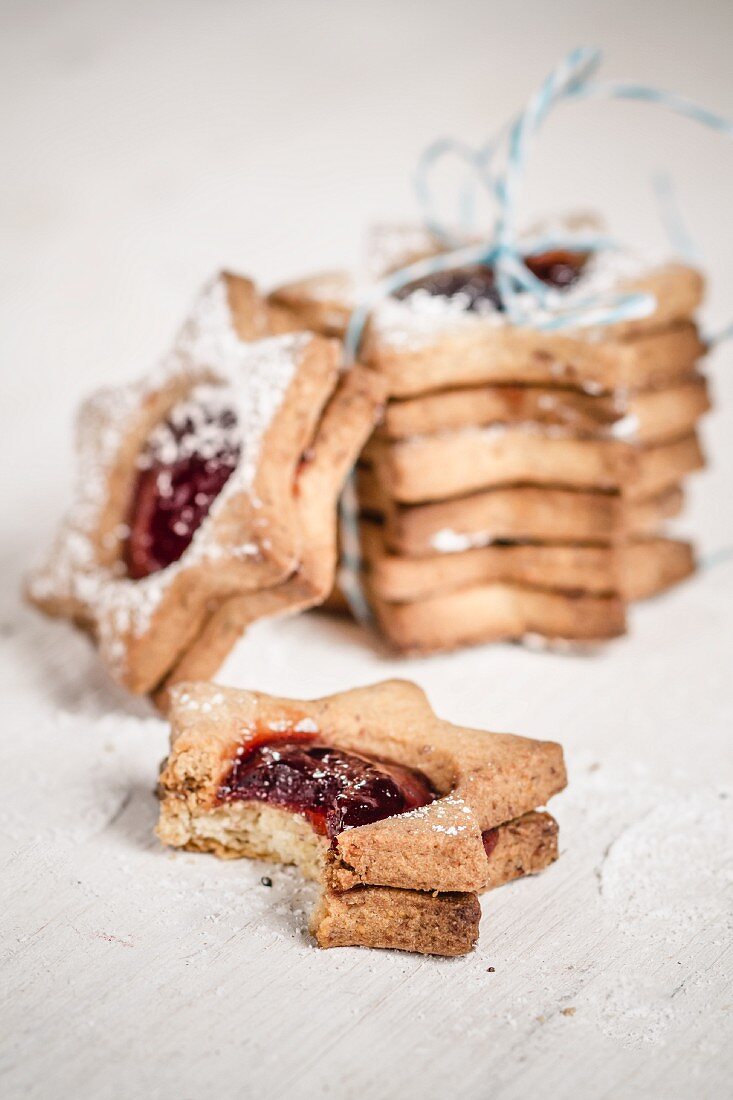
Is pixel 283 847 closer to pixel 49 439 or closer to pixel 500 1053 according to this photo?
pixel 500 1053

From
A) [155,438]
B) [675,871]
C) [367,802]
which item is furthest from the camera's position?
[155,438]

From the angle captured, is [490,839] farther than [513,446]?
No

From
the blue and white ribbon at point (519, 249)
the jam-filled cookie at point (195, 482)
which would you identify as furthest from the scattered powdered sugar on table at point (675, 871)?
the blue and white ribbon at point (519, 249)

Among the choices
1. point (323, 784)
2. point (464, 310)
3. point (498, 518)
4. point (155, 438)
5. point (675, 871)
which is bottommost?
point (675, 871)

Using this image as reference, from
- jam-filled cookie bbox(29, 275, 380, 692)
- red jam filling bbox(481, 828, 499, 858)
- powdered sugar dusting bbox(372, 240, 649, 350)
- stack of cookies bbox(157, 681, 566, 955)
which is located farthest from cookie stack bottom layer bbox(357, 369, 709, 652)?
red jam filling bbox(481, 828, 499, 858)

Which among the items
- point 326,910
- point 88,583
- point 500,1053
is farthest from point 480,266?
point 500,1053

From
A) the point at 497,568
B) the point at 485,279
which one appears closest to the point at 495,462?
the point at 497,568

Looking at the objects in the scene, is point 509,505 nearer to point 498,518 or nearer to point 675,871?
point 498,518
